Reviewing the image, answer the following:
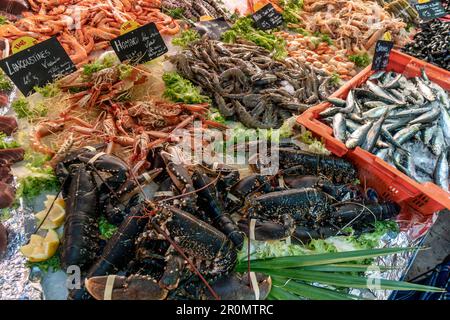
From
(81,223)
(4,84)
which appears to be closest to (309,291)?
(81,223)

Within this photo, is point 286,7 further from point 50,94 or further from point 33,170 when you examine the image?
point 33,170

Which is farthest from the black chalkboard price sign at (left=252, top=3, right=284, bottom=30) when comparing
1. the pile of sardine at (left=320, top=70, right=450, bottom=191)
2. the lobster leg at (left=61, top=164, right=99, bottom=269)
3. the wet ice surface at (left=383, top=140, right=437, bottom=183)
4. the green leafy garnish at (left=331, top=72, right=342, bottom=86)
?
the lobster leg at (left=61, top=164, right=99, bottom=269)

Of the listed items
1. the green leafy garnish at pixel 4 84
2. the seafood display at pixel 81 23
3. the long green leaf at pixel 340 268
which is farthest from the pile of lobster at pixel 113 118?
the long green leaf at pixel 340 268

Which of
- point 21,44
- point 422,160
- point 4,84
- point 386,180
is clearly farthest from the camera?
point 4,84

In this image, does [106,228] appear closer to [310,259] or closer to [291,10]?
[310,259]

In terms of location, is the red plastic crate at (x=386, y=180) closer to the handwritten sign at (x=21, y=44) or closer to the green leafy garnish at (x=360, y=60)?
the green leafy garnish at (x=360, y=60)
